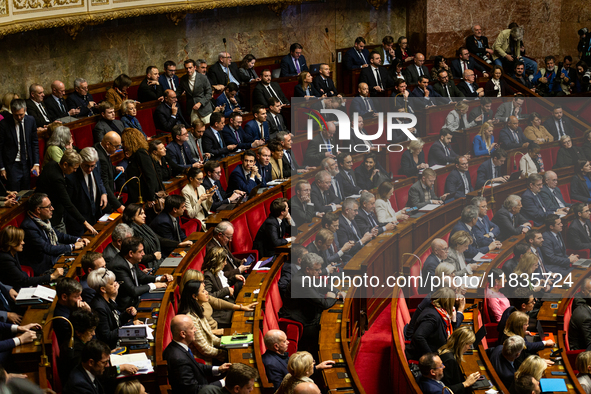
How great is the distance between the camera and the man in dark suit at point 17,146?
5.16 meters

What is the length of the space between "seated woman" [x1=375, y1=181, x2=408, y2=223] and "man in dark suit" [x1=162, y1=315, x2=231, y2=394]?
2.49 metres

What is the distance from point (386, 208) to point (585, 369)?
79.1 inches

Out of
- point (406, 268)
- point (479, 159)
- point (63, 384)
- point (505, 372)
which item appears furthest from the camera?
point (479, 159)

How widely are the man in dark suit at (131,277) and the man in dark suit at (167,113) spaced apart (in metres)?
2.88

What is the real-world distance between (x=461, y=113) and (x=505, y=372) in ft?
14.5

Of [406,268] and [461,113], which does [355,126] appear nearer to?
[461,113]

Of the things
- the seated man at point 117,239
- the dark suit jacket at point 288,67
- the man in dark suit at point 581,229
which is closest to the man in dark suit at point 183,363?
the seated man at point 117,239

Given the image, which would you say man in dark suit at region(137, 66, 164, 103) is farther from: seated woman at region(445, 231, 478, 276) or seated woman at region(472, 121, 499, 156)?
seated woman at region(445, 231, 478, 276)

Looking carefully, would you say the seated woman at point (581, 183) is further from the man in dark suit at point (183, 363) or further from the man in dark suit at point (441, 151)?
the man in dark suit at point (183, 363)

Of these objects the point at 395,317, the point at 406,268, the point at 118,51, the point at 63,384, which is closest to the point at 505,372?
the point at 395,317

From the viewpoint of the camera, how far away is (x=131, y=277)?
396 centimetres

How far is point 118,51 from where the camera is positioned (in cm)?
809

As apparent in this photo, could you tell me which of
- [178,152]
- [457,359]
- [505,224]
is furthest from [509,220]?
[178,152]

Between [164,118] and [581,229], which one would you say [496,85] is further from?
[164,118]
